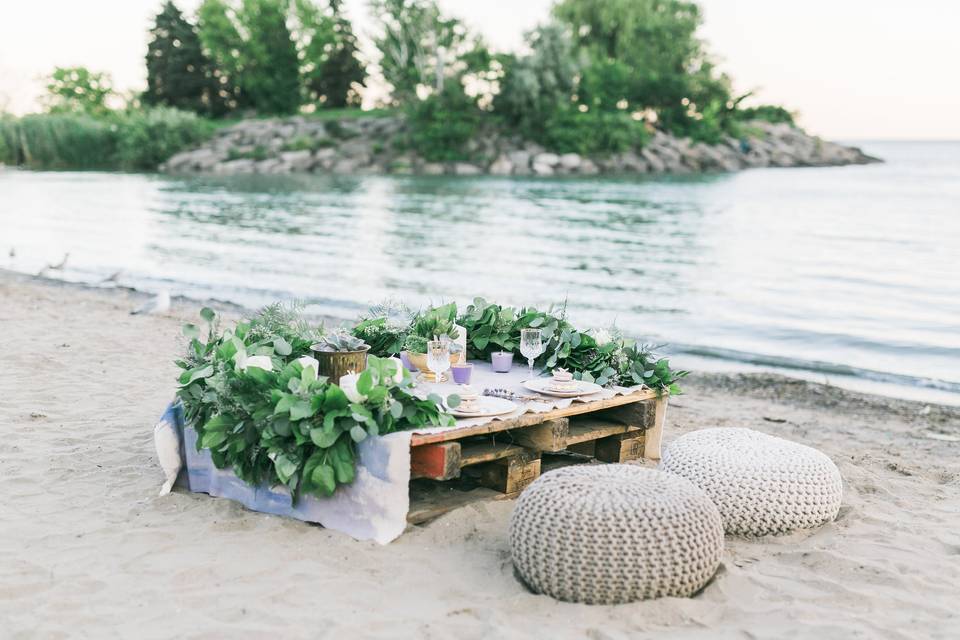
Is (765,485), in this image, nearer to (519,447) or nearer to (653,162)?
(519,447)

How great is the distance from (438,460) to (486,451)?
0.50m

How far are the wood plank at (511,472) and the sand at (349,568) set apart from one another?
184 millimetres

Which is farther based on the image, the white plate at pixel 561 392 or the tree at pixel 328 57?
the tree at pixel 328 57

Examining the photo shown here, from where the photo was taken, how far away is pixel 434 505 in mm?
4883

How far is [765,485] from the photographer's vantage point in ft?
15.2

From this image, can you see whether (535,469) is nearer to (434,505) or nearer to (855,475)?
(434,505)

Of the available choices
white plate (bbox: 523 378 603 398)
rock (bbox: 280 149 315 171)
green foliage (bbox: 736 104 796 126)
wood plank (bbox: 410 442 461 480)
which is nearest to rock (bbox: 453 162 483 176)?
rock (bbox: 280 149 315 171)

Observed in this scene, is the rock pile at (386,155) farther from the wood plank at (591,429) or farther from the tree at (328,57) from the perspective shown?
the wood plank at (591,429)

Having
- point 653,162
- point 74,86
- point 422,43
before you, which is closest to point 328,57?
point 422,43

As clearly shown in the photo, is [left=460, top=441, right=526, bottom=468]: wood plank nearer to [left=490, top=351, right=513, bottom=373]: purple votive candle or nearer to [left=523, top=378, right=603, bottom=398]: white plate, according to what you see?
[left=523, top=378, right=603, bottom=398]: white plate

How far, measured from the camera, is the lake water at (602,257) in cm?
1245

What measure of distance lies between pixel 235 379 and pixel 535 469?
184cm

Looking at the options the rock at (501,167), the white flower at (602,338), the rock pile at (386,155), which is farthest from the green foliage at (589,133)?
the white flower at (602,338)

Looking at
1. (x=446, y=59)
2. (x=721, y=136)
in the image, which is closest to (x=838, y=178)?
(x=721, y=136)
